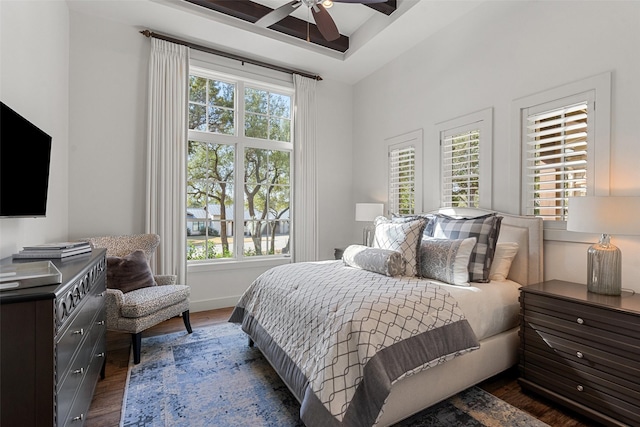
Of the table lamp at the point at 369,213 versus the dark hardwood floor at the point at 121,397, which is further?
the table lamp at the point at 369,213

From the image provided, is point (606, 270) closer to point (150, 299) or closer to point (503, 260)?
point (503, 260)

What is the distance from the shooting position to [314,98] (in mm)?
4430

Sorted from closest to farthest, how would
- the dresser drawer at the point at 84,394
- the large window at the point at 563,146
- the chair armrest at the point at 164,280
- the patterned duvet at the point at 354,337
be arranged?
the dresser drawer at the point at 84,394 → the patterned duvet at the point at 354,337 → the large window at the point at 563,146 → the chair armrest at the point at 164,280

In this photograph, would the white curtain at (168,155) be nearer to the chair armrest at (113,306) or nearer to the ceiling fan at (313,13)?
the chair armrest at (113,306)

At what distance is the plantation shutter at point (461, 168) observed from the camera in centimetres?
305

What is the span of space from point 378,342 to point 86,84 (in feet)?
12.4

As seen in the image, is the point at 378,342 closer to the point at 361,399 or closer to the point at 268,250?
the point at 361,399

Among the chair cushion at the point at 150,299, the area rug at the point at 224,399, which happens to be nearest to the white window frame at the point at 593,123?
the area rug at the point at 224,399

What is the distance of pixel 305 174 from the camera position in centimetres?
435

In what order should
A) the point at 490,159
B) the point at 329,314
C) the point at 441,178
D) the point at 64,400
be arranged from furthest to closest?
the point at 441,178, the point at 490,159, the point at 329,314, the point at 64,400

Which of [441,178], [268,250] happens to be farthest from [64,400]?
[441,178]

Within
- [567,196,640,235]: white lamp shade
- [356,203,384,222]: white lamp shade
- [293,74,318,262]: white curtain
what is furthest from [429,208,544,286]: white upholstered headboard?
[293,74,318,262]: white curtain

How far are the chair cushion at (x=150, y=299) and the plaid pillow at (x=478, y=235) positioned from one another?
247 centimetres

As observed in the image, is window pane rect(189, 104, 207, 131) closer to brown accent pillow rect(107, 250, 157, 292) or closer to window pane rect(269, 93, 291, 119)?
window pane rect(269, 93, 291, 119)
